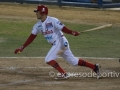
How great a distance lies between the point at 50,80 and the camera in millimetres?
10484

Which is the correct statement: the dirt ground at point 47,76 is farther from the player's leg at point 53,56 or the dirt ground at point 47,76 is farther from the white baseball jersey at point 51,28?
the white baseball jersey at point 51,28

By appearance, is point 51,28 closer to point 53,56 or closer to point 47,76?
point 53,56

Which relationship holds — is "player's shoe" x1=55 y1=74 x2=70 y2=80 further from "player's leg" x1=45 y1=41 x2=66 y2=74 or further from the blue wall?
the blue wall

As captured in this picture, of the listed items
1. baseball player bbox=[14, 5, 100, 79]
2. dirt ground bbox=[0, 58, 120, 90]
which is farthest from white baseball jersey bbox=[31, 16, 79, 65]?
dirt ground bbox=[0, 58, 120, 90]

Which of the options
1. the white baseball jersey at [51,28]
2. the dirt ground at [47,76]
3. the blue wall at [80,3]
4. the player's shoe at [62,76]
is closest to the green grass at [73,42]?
the dirt ground at [47,76]

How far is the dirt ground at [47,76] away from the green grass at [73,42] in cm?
119

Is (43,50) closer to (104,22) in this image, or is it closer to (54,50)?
(54,50)

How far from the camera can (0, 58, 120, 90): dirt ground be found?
9.84 m

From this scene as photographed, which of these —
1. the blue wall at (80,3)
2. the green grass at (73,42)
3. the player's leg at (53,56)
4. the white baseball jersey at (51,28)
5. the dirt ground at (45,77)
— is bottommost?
the blue wall at (80,3)

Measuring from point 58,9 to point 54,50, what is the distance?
572 inches

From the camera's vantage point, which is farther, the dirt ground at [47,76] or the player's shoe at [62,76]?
the player's shoe at [62,76]

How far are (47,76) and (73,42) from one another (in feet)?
17.3

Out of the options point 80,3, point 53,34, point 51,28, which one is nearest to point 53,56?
point 53,34

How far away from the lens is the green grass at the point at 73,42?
1415cm
